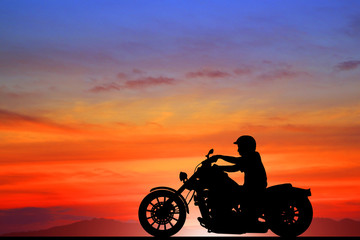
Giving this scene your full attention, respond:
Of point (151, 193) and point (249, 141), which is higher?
point (249, 141)

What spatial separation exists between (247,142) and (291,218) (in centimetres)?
250

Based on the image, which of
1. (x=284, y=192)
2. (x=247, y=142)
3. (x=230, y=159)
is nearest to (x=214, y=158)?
(x=230, y=159)

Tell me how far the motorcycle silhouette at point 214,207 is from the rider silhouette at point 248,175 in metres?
0.12

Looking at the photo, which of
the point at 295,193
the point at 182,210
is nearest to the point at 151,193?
the point at 182,210

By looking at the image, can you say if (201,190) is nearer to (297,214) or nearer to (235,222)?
(235,222)

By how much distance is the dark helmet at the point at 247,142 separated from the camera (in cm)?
1394

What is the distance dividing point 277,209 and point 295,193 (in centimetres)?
67

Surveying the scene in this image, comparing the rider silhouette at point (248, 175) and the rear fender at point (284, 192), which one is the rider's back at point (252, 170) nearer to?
the rider silhouette at point (248, 175)

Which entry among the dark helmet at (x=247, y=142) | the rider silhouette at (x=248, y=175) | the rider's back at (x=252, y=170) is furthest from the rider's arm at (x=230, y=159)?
the dark helmet at (x=247, y=142)

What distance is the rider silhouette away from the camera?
13906 millimetres

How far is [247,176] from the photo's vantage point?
14023 mm

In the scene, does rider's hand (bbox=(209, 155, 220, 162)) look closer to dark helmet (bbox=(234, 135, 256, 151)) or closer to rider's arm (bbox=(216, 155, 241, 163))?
rider's arm (bbox=(216, 155, 241, 163))

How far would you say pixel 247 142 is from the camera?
1395 centimetres

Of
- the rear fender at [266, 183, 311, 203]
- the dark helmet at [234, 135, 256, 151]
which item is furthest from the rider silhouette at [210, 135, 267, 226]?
the rear fender at [266, 183, 311, 203]
